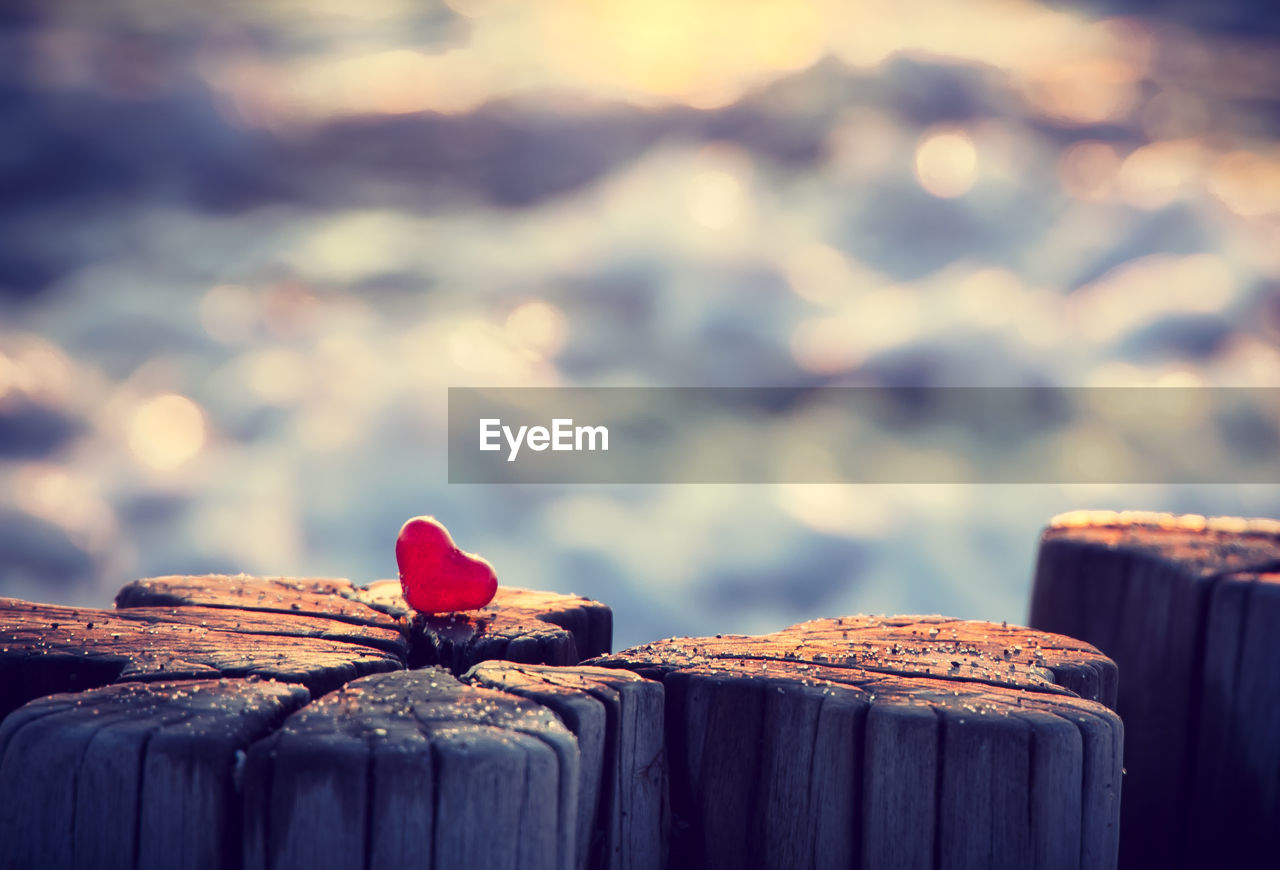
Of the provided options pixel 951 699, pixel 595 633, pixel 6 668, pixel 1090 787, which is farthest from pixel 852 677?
pixel 6 668

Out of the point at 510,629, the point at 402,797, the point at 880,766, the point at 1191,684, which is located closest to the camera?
the point at 402,797

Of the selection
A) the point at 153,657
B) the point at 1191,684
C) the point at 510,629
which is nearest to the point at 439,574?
the point at 510,629

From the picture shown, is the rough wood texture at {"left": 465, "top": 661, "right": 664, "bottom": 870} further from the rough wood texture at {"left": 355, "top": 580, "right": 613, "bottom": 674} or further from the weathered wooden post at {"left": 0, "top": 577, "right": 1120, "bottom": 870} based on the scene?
the rough wood texture at {"left": 355, "top": 580, "right": 613, "bottom": 674}

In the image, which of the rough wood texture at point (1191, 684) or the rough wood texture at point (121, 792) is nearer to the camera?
the rough wood texture at point (121, 792)

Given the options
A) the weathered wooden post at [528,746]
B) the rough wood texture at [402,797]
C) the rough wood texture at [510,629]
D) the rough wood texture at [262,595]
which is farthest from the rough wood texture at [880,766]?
the rough wood texture at [262,595]

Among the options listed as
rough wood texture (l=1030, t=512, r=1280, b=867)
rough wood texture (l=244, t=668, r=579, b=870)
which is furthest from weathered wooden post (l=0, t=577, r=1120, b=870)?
rough wood texture (l=1030, t=512, r=1280, b=867)

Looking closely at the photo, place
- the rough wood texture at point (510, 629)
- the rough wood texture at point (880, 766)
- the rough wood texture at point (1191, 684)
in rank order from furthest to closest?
1. the rough wood texture at point (1191, 684)
2. the rough wood texture at point (510, 629)
3. the rough wood texture at point (880, 766)

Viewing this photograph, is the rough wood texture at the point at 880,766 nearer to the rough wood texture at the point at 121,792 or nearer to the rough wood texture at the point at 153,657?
the rough wood texture at the point at 153,657

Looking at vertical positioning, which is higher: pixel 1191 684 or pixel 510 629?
pixel 510 629

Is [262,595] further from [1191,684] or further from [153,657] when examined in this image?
[1191,684]
